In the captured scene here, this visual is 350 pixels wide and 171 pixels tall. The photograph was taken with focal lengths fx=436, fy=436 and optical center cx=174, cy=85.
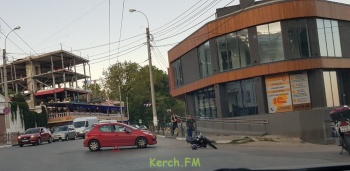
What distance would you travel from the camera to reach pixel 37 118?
187 feet

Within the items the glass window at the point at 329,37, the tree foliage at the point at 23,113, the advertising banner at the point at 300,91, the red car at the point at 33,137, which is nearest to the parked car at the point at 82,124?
the red car at the point at 33,137

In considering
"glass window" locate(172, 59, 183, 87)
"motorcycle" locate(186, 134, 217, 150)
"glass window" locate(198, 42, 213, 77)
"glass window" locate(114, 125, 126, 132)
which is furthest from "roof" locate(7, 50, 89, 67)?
"motorcycle" locate(186, 134, 217, 150)

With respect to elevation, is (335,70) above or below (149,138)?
above

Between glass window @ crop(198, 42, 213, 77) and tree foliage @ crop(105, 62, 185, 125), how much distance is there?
165ft

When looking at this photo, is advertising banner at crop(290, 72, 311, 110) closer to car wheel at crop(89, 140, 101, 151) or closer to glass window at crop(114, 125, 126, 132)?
glass window at crop(114, 125, 126, 132)

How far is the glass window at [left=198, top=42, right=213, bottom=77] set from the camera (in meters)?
32.2

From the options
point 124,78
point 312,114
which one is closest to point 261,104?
point 312,114

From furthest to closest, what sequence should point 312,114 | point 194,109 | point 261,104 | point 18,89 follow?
point 18,89, point 194,109, point 261,104, point 312,114

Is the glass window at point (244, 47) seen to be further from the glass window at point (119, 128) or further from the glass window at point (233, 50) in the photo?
the glass window at point (119, 128)

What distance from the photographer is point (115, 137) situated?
67.3 feet

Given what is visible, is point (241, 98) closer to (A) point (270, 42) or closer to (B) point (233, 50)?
(B) point (233, 50)

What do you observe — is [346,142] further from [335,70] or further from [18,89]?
[18,89]

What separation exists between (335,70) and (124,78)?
2637 inches

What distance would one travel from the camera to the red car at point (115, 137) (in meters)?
20.5
